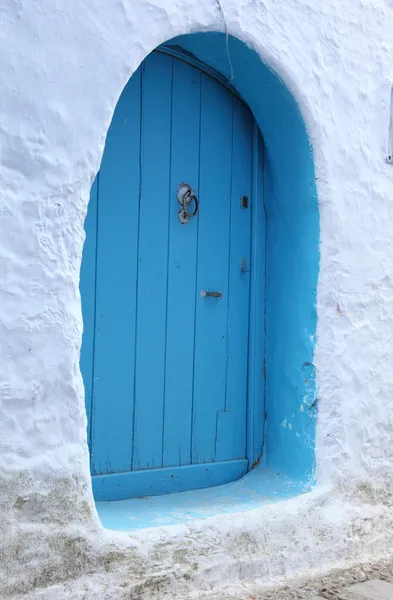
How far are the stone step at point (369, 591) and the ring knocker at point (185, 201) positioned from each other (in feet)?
5.35

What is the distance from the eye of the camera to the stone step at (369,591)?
2.90 metres

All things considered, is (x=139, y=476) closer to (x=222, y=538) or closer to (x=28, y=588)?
(x=222, y=538)

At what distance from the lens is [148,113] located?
3141 mm

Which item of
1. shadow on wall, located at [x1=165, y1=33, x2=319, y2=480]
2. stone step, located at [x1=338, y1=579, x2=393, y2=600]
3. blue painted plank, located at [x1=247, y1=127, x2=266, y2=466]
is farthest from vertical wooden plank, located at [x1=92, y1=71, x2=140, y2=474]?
stone step, located at [x1=338, y1=579, x2=393, y2=600]

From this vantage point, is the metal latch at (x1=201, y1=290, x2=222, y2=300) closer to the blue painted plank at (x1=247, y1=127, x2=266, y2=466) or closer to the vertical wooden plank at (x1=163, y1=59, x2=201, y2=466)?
the vertical wooden plank at (x1=163, y1=59, x2=201, y2=466)

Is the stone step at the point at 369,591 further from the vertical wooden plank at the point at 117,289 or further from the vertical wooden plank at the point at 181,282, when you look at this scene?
the vertical wooden plank at the point at 117,289

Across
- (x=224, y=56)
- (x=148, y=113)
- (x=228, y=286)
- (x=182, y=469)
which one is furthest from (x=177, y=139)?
(x=182, y=469)

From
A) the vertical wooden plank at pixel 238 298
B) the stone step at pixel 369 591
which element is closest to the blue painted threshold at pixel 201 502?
the vertical wooden plank at pixel 238 298

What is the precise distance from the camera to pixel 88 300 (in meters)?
2.94

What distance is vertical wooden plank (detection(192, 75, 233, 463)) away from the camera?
3270 mm

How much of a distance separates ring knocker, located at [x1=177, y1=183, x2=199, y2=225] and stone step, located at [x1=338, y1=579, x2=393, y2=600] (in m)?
1.63

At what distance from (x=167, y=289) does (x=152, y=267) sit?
0.38 ft

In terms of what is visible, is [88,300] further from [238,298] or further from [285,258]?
[285,258]

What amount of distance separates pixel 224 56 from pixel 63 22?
0.87 metres
